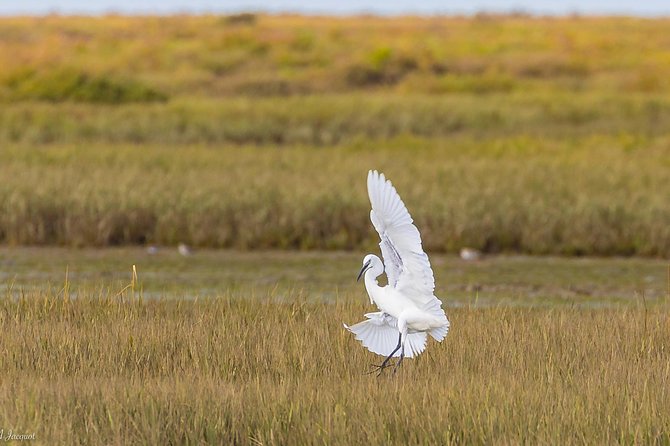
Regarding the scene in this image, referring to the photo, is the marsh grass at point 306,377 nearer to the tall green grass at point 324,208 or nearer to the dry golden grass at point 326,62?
the tall green grass at point 324,208

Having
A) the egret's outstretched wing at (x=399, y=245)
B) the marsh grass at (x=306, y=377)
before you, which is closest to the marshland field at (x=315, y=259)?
the marsh grass at (x=306, y=377)

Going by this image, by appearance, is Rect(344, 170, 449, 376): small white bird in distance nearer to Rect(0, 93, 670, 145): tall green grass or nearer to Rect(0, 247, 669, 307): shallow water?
Rect(0, 247, 669, 307): shallow water

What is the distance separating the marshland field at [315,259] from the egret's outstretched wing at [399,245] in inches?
15.0

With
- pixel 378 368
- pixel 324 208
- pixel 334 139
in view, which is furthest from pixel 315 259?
pixel 334 139

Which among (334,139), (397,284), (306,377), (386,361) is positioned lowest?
(334,139)

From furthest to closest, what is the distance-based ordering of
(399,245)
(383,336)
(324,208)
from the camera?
(324,208)
(383,336)
(399,245)

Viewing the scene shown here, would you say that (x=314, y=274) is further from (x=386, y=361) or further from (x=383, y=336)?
(x=386, y=361)

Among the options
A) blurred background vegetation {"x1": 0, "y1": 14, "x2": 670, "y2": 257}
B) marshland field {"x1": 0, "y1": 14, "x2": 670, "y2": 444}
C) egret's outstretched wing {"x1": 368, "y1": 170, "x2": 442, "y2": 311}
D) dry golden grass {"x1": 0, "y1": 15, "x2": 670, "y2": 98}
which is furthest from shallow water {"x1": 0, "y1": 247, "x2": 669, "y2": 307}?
dry golden grass {"x1": 0, "y1": 15, "x2": 670, "y2": 98}

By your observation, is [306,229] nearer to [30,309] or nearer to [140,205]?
[140,205]

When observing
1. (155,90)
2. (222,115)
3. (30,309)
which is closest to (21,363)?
(30,309)

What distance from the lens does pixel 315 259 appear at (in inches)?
426

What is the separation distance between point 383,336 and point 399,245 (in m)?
0.56

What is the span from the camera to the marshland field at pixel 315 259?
4.65 meters

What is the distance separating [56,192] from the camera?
1190 cm
